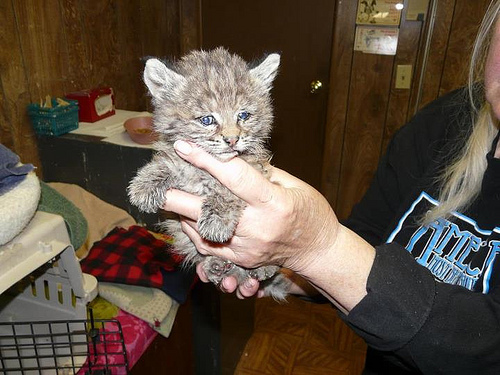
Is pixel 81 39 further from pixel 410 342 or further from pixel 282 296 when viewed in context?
pixel 410 342

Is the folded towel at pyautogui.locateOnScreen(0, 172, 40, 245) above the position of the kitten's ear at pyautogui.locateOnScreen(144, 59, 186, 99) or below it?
below

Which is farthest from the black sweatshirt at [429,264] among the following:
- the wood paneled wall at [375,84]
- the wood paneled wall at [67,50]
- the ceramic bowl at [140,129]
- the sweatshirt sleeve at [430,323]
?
the wood paneled wall at [375,84]

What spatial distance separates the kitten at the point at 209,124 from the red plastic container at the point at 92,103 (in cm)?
153

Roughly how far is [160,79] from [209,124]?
0.23m

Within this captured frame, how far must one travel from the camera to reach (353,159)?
4.24 m

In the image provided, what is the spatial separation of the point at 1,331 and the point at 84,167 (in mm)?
1157

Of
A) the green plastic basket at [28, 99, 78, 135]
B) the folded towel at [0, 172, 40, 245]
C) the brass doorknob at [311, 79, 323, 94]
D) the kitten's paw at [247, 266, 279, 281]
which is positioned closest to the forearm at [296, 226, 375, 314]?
the kitten's paw at [247, 266, 279, 281]

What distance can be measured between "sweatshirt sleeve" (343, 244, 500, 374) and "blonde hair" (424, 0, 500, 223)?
0.34 meters

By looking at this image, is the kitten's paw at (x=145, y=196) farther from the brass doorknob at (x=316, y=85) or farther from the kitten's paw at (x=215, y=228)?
the brass doorknob at (x=316, y=85)

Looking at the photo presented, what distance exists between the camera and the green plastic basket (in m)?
2.35

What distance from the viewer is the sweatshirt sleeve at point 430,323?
99 centimetres

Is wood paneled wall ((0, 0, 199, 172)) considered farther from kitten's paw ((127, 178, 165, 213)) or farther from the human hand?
the human hand

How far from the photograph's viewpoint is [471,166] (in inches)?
51.4

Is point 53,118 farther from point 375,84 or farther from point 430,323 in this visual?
point 375,84
